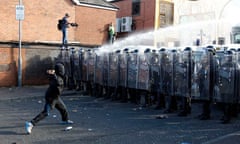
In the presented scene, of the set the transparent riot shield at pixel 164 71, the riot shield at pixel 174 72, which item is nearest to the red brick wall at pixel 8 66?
the transparent riot shield at pixel 164 71

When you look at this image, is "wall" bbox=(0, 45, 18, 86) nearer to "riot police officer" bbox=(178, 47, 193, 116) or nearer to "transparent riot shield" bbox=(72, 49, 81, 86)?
"transparent riot shield" bbox=(72, 49, 81, 86)

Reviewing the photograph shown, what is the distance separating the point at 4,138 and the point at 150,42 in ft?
87.9

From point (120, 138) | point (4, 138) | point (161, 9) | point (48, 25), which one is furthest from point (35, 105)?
point (161, 9)

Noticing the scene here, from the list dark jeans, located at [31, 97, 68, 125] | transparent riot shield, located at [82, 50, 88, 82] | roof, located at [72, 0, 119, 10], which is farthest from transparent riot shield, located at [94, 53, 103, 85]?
roof, located at [72, 0, 119, 10]

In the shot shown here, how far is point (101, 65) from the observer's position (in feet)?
44.2

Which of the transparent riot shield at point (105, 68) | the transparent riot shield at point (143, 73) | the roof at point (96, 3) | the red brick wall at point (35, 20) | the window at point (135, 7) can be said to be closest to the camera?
the transparent riot shield at point (143, 73)

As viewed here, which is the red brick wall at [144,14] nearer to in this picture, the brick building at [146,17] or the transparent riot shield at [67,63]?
the brick building at [146,17]

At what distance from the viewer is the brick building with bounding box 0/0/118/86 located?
51.8 ft

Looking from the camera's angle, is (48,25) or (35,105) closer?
(35,105)

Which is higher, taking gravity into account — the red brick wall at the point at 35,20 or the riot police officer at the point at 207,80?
the red brick wall at the point at 35,20

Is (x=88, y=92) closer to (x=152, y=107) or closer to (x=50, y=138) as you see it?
(x=152, y=107)

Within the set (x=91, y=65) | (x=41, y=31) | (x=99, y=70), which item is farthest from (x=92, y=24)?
(x=99, y=70)

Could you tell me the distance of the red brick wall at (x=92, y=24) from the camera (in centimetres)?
2623

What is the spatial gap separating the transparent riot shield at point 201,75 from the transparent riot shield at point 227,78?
1.07 feet
